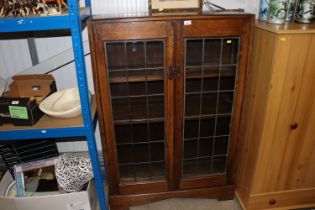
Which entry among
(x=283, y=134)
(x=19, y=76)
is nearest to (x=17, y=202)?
(x=19, y=76)

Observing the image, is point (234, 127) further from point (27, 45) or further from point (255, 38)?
point (27, 45)

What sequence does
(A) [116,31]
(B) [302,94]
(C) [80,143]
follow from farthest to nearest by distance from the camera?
(C) [80,143] → (B) [302,94] → (A) [116,31]

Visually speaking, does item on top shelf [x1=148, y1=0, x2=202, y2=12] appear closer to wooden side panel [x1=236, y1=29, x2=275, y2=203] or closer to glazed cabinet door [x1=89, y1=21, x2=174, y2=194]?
glazed cabinet door [x1=89, y1=21, x2=174, y2=194]

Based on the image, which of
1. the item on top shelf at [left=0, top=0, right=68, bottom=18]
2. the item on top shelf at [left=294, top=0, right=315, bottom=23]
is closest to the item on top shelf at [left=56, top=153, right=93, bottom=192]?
the item on top shelf at [left=0, top=0, right=68, bottom=18]

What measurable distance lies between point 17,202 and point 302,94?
5.93 feet

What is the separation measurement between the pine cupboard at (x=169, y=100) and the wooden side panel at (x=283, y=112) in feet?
0.64

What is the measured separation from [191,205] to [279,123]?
87cm

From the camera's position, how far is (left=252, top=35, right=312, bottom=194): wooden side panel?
4.27 feet

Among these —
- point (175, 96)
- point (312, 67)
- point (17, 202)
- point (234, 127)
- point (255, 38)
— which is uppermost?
point (255, 38)

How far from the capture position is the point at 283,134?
151 centimetres

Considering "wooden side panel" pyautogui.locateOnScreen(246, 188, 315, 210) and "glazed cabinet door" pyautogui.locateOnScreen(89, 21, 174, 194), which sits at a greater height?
"glazed cabinet door" pyautogui.locateOnScreen(89, 21, 174, 194)

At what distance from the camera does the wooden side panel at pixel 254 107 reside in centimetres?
137

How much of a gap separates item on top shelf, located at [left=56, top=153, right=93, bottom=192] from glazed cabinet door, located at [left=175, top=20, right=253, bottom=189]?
1.94 ft

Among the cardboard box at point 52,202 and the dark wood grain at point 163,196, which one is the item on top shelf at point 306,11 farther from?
the cardboard box at point 52,202
